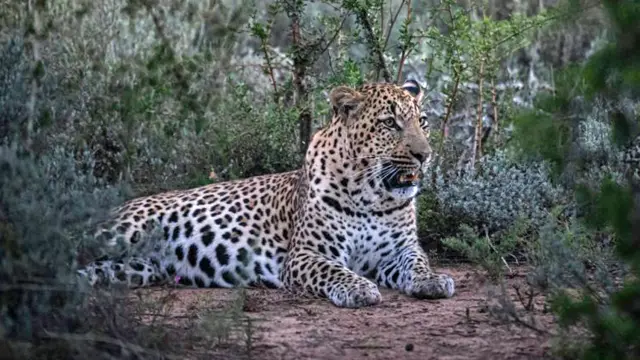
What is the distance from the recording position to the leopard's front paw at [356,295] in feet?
25.3

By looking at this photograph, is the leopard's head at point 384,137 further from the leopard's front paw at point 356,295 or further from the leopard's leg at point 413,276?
the leopard's front paw at point 356,295

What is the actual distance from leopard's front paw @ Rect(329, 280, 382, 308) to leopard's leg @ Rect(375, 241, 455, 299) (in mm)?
351

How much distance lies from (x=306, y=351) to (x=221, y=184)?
348 cm

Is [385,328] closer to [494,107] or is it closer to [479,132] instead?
[479,132]

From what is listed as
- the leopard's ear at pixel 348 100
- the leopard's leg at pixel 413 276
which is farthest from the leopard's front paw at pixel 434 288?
the leopard's ear at pixel 348 100

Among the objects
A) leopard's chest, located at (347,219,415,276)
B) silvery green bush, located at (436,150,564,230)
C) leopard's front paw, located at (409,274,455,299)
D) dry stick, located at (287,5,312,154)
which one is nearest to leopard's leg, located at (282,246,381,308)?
leopard's chest, located at (347,219,415,276)

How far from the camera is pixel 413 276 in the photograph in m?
8.22

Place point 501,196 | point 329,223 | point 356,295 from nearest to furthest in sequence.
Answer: point 356,295
point 329,223
point 501,196

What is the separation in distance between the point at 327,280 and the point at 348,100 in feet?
4.34

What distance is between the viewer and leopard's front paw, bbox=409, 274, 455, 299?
7992mm

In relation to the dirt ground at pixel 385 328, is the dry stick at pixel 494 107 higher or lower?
higher

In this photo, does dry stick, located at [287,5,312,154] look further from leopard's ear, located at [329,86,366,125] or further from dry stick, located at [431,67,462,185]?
leopard's ear, located at [329,86,366,125]

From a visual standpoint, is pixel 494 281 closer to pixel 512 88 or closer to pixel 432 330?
pixel 432 330

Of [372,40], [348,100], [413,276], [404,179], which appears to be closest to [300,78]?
[372,40]
